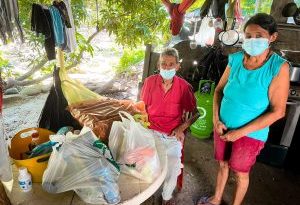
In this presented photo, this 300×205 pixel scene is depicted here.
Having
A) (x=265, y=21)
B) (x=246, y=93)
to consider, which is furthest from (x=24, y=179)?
(x=265, y=21)

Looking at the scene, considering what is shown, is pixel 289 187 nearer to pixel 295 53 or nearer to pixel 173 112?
pixel 295 53

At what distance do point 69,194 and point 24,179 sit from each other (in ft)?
0.85

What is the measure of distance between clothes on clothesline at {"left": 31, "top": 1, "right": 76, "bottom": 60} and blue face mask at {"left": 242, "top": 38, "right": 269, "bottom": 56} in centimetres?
164

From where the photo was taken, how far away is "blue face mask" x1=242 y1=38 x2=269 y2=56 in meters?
1.99

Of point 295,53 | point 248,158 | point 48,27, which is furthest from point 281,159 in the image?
point 48,27

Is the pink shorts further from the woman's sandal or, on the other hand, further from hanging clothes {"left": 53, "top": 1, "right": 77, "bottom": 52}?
hanging clothes {"left": 53, "top": 1, "right": 77, "bottom": 52}

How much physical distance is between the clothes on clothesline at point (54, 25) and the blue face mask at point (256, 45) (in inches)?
64.6

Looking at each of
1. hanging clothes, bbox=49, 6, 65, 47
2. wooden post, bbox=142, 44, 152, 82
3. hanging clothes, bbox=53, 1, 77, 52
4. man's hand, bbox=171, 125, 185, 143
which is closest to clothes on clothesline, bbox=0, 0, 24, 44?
hanging clothes, bbox=49, 6, 65, 47

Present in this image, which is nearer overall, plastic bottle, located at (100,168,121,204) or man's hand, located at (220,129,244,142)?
plastic bottle, located at (100,168,121,204)

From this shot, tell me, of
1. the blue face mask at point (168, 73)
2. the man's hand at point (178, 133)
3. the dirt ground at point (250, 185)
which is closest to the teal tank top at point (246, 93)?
the man's hand at point (178, 133)

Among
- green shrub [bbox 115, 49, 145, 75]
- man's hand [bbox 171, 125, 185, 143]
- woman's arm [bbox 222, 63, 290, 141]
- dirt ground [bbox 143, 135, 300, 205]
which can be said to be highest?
woman's arm [bbox 222, 63, 290, 141]

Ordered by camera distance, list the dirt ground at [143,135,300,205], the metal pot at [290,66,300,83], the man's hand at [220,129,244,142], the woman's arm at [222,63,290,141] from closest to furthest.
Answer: the woman's arm at [222,63,290,141] → the man's hand at [220,129,244,142] → the dirt ground at [143,135,300,205] → the metal pot at [290,66,300,83]

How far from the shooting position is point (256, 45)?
2.00 m

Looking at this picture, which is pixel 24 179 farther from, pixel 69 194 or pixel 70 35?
pixel 70 35
